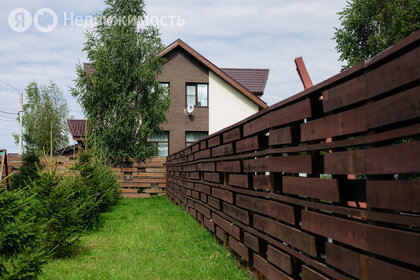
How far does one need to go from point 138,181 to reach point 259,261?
14746mm

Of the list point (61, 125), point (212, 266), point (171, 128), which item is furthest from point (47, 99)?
point (212, 266)

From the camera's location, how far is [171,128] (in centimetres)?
2453

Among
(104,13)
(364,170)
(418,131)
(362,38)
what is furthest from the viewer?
(362,38)

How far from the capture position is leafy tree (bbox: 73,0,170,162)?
20.8 meters

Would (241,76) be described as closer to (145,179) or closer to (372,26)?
(372,26)

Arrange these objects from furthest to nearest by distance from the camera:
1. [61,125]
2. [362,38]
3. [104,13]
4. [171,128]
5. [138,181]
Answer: [61,125]
[362,38]
[171,128]
[104,13]
[138,181]

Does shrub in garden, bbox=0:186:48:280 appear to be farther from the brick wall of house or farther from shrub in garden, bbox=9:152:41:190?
the brick wall of house

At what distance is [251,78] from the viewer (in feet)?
93.6

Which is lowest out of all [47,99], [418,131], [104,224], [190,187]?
[104,224]

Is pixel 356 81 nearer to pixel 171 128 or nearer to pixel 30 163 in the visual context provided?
pixel 30 163

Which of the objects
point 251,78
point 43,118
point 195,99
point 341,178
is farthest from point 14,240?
point 43,118

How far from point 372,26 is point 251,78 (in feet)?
27.4

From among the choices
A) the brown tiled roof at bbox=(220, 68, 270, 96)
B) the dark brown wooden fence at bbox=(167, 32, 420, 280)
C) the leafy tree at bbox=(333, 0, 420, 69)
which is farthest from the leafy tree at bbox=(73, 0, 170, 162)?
the dark brown wooden fence at bbox=(167, 32, 420, 280)

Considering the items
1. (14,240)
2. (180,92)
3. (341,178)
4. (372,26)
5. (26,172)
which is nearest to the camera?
(341,178)
